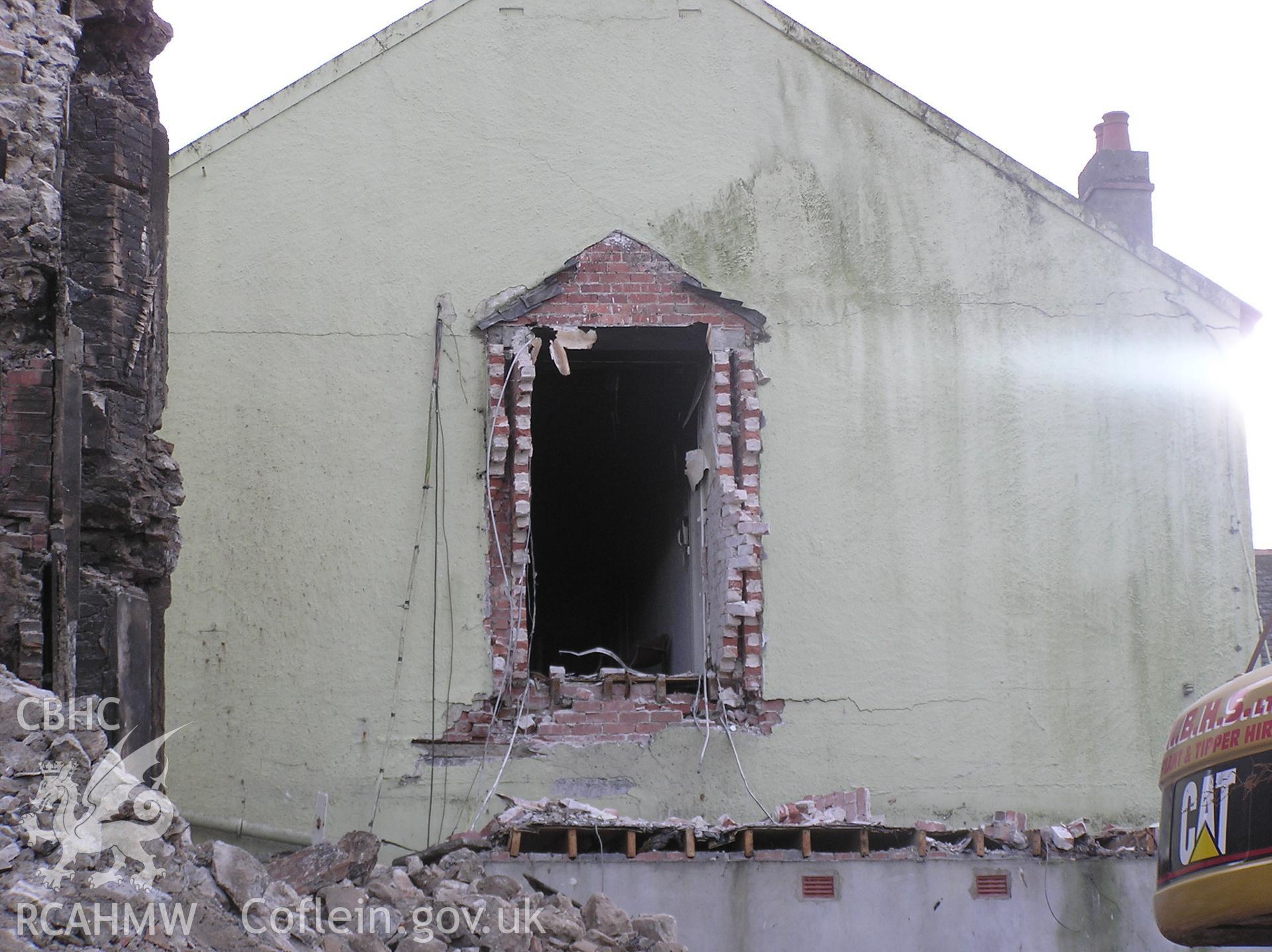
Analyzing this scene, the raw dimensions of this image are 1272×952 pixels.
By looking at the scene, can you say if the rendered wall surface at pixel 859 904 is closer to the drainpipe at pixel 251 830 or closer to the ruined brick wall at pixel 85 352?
the drainpipe at pixel 251 830

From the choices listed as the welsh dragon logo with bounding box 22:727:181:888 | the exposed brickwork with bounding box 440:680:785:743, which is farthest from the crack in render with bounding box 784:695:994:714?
the welsh dragon logo with bounding box 22:727:181:888

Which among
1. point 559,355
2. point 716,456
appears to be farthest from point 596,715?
point 559,355

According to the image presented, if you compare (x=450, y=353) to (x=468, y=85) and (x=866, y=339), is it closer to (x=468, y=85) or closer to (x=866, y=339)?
(x=468, y=85)

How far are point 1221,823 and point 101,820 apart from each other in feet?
12.1

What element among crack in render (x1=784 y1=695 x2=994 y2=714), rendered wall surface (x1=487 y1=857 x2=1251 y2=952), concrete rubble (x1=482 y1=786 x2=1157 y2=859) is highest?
crack in render (x1=784 y1=695 x2=994 y2=714)

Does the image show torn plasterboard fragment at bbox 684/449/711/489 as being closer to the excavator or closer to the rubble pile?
the rubble pile

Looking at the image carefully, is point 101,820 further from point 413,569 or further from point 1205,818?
point 413,569

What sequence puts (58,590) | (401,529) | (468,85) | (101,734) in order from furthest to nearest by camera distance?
(468,85) < (401,529) < (58,590) < (101,734)

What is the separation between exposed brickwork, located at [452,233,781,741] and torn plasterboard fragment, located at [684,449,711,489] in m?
0.17

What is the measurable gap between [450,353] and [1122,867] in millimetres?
4979

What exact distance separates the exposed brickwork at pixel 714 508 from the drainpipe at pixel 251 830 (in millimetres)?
1019

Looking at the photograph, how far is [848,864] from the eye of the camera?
290 inches

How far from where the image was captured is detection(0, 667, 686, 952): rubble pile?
395 centimetres

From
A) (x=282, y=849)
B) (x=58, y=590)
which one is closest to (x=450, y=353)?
(x=282, y=849)
